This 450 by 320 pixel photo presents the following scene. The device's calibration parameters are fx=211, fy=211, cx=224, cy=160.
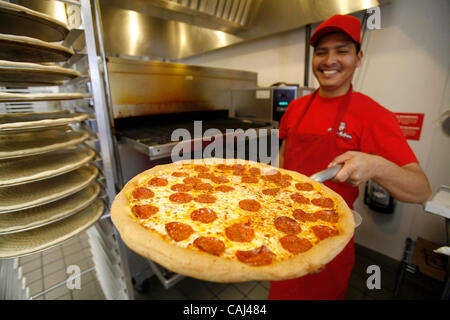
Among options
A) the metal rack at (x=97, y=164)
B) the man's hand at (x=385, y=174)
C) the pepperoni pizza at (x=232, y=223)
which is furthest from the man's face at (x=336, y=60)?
the metal rack at (x=97, y=164)

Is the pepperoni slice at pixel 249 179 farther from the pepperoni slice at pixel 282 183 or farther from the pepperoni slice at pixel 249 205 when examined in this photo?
the pepperoni slice at pixel 249 205

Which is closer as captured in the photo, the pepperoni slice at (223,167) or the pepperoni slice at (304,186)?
the pepperoni slice at (304,186)

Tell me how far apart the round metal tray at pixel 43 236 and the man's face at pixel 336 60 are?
181 cm

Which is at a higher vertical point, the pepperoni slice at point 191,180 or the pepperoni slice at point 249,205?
the pepperoni slice at point 191,180

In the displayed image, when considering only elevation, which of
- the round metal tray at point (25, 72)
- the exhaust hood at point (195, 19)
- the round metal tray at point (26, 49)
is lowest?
the round metal tray at point (25, 72)

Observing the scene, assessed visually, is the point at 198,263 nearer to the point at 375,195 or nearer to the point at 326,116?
the point at 326,116

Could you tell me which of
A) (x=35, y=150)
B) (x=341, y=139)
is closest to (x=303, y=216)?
(x=341, y=139)

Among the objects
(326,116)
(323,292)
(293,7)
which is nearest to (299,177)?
(326,116)

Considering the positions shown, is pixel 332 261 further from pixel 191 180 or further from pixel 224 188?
pixel 191 180

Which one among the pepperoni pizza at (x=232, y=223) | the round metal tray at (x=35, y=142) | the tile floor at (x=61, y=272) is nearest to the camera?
the pepperoni pizza at (x=232, y=223)

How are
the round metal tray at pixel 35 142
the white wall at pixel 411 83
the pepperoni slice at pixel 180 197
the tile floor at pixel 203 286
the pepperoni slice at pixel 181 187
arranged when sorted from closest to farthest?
the round metal tray at pixel 35 142, the pepperoni slice at pixel 180 197, the pepperoni slice at pixel 181 187, the white wall at pixel 411 83, the tile floor at pixel 203 286

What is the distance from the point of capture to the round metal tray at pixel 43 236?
41.6 inches

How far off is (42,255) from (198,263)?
10.1 ft

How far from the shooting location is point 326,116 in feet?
5.16
